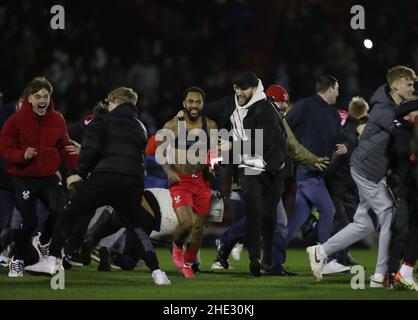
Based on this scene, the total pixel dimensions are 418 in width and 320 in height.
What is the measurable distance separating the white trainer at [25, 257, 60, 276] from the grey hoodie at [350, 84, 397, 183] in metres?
3.29

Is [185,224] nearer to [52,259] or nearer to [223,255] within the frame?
[223,255]

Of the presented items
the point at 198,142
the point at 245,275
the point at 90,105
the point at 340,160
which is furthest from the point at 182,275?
the point at 90,105

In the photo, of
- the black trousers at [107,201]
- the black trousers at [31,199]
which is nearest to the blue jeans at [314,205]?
the black trousers at [107,201]

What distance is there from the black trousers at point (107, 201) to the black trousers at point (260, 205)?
1.59 m

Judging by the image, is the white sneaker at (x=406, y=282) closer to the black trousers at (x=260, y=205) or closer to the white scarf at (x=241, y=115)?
the black trousers at (x=260, y=205)

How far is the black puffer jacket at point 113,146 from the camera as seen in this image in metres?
10.9

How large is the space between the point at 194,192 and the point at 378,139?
244cm

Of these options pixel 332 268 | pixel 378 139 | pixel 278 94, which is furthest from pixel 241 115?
pixel 332 268

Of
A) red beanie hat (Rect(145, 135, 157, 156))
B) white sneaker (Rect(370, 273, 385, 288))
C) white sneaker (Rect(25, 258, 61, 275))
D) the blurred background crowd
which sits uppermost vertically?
the blurred background crowd

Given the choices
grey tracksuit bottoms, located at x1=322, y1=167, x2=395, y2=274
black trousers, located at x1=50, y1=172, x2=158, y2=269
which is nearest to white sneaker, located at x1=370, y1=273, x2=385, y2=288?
grey tracksuit bottoms, located at x1=322, y1=167, x2=395, y2=274

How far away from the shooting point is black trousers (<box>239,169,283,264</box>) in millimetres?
12234

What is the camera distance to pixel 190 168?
41.3ft

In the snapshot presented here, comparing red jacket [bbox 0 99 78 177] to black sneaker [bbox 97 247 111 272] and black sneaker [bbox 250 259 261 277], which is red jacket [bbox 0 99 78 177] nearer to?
black sneaker [bbox 97 247 111 272]

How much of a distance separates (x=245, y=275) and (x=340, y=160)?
1962 millimetres
